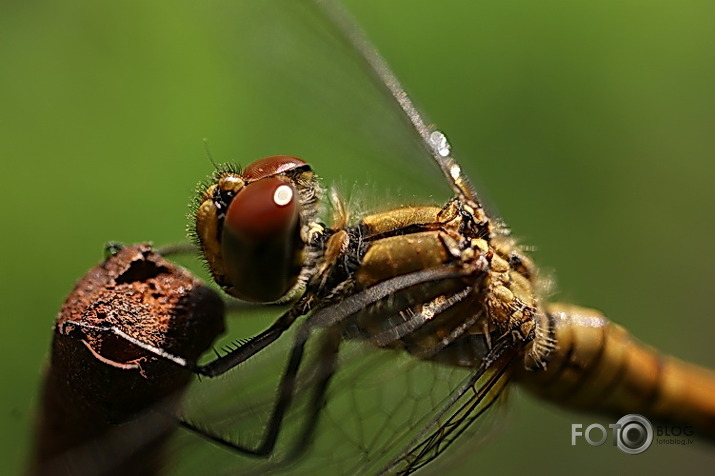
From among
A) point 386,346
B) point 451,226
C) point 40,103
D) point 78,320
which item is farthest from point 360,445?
point 40,103

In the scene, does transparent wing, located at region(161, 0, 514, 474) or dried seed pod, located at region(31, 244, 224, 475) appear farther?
transparent wing, located at region(161, 0, 514, 474)

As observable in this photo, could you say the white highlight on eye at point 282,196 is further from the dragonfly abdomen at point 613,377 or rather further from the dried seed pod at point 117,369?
the dragonfly abdomen at point 613,377

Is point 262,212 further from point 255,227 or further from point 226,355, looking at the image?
point 226,355

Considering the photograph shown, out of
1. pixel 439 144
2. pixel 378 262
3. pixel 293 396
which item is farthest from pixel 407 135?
pixel 293 396

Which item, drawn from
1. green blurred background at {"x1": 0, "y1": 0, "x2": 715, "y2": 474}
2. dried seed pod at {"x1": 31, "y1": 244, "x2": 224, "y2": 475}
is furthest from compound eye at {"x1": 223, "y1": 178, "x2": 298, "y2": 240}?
green blurred background at {"x1": 0, "y1": 0, "x2": 715, "y2": 474}

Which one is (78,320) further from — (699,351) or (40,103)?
(699,351)

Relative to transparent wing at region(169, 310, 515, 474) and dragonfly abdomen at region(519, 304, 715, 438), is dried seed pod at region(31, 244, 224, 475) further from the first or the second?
Result: dragonfly abdomen at region(519, 304, 715, 438)

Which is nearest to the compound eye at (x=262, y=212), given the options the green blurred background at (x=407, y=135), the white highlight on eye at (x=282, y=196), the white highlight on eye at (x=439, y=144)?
the white highlight on eye at (x=282, y=196)
